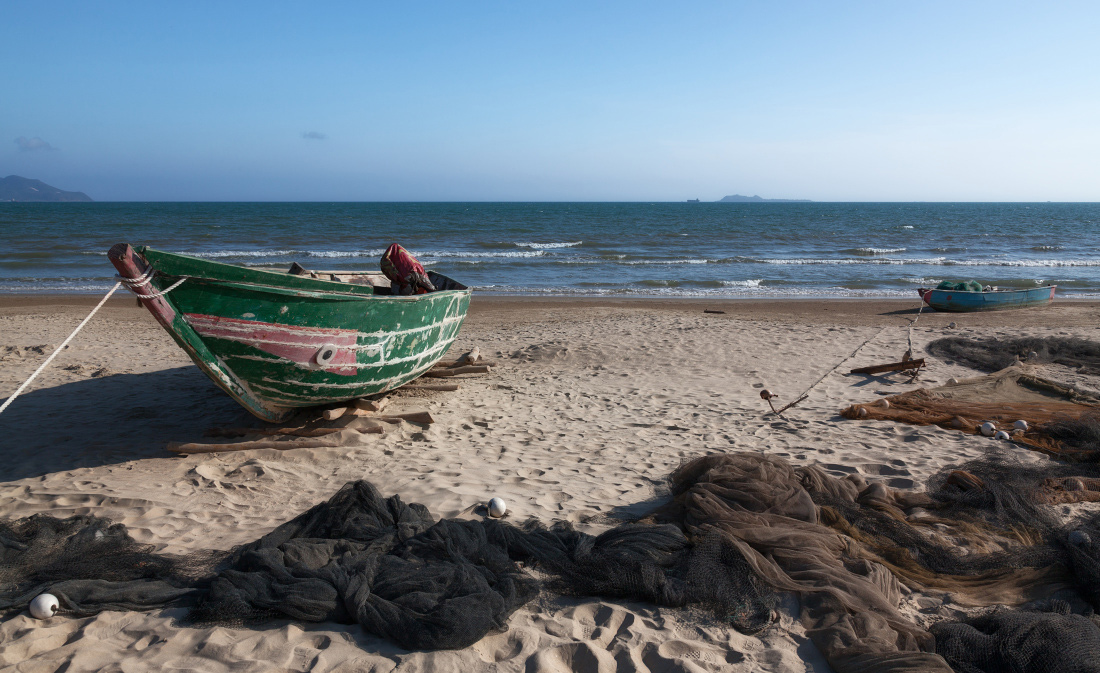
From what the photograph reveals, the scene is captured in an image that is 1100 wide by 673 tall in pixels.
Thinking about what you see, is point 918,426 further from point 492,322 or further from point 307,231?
point 307,231

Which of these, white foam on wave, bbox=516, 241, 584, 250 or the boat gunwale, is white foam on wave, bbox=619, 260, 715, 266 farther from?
the boat gunwale

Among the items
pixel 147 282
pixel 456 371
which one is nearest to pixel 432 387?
pixel 456 371

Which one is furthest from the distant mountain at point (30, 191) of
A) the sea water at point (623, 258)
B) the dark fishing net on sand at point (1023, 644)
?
the dark fishing net on sand at point (1023, 644)

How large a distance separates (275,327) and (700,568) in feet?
→ 11.6

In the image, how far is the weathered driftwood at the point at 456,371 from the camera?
7.65 meters

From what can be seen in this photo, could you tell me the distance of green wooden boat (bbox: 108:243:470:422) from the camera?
→ 427cm

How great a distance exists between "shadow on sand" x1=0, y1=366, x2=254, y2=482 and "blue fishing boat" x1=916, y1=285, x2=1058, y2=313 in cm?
1399

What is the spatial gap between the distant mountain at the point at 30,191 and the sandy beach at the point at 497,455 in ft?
660

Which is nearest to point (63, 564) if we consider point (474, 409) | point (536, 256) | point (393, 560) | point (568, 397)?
point (393, 560)

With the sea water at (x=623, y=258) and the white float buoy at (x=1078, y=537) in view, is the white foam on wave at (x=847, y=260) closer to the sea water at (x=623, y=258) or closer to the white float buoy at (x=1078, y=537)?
the sea water at (x=623, y=258)

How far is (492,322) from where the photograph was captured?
1241 cm

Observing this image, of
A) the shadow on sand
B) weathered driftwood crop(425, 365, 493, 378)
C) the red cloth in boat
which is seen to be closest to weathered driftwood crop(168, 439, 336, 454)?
the shadow on sand

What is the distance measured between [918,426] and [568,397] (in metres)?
3.47

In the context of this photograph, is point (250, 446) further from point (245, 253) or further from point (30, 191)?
point (30, 191)
